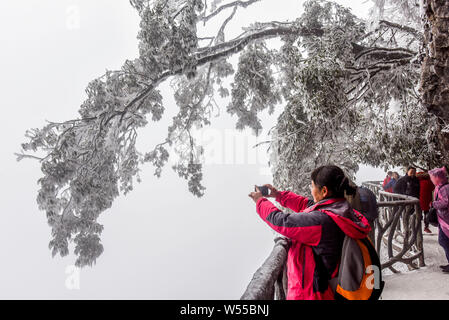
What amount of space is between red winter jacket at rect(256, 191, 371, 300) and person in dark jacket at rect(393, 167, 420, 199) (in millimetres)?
7019

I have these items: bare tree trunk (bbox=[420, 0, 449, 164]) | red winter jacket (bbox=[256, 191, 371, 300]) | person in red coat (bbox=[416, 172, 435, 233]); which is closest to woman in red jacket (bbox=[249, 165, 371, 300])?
red winter jacket (bbox=[256, 191, 371, 300])

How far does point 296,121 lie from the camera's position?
24.5 ft

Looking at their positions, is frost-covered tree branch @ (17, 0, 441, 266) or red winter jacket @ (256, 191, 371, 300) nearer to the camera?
red winter jacket @ (256, 191, 371, 300)

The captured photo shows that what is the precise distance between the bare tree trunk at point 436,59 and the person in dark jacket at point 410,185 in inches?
132

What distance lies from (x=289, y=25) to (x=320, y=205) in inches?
298

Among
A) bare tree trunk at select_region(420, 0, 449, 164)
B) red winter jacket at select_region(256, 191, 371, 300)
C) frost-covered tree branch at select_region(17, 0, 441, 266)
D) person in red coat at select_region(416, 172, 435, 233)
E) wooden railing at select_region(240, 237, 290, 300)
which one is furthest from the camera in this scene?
person in red coat at select_region(416, 172, 435, 233)

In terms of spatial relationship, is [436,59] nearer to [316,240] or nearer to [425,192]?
[316,240]

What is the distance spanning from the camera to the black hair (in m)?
1.95

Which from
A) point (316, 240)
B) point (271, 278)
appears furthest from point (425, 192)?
point (271, 278)

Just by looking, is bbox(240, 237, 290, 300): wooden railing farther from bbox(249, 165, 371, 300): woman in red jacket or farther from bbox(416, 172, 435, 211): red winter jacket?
bbox(416, 172, 435, 211): red winter jacket

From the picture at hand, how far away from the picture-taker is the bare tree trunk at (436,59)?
4.54 meters
